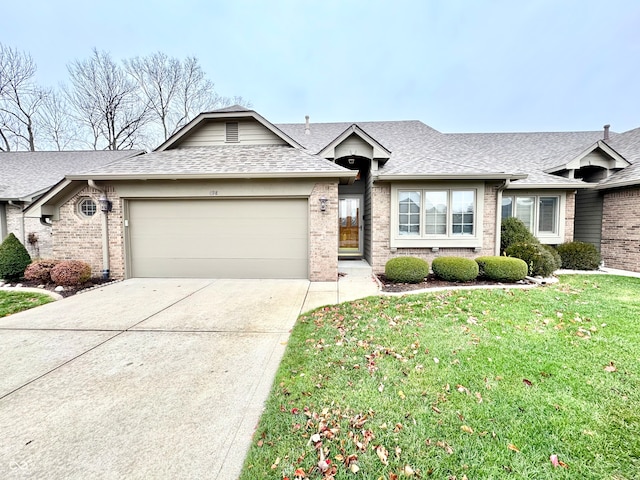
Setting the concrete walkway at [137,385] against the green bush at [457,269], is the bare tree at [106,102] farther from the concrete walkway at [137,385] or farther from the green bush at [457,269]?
the green bush at [457,269]

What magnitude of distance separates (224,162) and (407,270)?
5.84 metres

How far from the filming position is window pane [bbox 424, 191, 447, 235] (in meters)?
8.58

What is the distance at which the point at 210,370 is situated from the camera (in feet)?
10.5

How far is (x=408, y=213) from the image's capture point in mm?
8680

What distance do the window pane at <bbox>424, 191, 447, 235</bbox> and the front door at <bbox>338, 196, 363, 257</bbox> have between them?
3280 mm

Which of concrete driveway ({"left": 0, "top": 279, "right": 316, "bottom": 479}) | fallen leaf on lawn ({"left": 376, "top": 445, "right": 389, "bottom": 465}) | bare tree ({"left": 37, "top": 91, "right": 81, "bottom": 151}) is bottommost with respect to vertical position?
concrete driveway ({"left": 0, "top": 279, "right": 316, "bottom": 479})

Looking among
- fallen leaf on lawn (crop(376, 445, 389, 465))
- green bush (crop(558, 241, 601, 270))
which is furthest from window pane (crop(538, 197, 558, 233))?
fallen leaf on lawn (crop(376, 445, 389, 465))

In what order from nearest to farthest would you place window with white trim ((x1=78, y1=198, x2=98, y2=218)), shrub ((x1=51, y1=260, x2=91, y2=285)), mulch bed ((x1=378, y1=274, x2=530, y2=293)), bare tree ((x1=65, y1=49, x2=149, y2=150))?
mulch bed ((x1=378, y1=274, x2=530, y2=293)) → shrub ((x1=51, y1=260, x2=91, y2=285)) → window with white trim ((x1=78, y1=198, x2=98, y2=218)) → bare tree ((x1=65, y1=49, x2=149, y2=150))

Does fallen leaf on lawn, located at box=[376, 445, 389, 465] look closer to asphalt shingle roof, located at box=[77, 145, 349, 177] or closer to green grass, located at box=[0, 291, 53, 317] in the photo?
asphalt shingle roof, located at box=[77, 145, 349, 177]

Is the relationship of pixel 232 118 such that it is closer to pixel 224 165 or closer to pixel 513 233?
pixel 224 165

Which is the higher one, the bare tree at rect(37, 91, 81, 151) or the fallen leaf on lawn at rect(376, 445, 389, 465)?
the bare tree at rect(37, 91, 81, 151)

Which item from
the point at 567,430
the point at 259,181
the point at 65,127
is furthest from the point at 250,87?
the point at 567,430

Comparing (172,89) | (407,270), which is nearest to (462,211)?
(407,270)

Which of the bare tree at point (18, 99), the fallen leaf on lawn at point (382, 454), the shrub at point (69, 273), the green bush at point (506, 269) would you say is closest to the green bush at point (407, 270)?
the green bush at point (506, 269)
